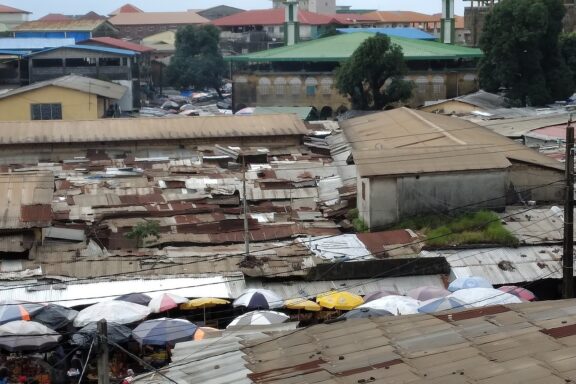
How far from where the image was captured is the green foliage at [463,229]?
1938 centimetres

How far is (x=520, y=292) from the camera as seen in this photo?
16.6 meters

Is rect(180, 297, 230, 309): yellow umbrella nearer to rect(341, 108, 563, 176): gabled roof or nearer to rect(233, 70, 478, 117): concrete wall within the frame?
rect(341, 108, 563, 176): gabled roof

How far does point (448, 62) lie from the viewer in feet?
172

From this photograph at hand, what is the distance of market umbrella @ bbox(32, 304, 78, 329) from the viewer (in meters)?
15.6

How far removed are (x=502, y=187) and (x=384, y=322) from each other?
9334 mm

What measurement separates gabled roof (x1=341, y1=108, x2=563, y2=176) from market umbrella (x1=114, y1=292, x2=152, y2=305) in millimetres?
5793

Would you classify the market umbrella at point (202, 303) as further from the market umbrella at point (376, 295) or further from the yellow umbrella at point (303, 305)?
the market umbrella at point (376, 295)

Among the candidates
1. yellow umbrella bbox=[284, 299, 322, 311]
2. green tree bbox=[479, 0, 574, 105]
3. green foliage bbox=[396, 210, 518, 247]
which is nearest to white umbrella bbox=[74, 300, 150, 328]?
yellow umbrella bbox=[284, 299, 322, 311]

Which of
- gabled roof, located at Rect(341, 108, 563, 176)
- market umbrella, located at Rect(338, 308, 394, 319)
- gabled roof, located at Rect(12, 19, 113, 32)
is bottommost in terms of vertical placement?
market umbrella, located at Rect(338, 308, 394, 319)

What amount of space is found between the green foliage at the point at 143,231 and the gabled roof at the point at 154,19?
3087 inches

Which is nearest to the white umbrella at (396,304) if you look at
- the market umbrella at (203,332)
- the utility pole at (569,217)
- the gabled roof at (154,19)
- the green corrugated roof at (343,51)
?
the utility pole at (569,217)

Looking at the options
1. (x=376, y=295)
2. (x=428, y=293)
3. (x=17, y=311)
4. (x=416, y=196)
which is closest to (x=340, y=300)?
(x=376, y=295)

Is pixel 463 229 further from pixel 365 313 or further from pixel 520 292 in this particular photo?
pixel 365 313

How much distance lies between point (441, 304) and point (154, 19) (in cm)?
8674
